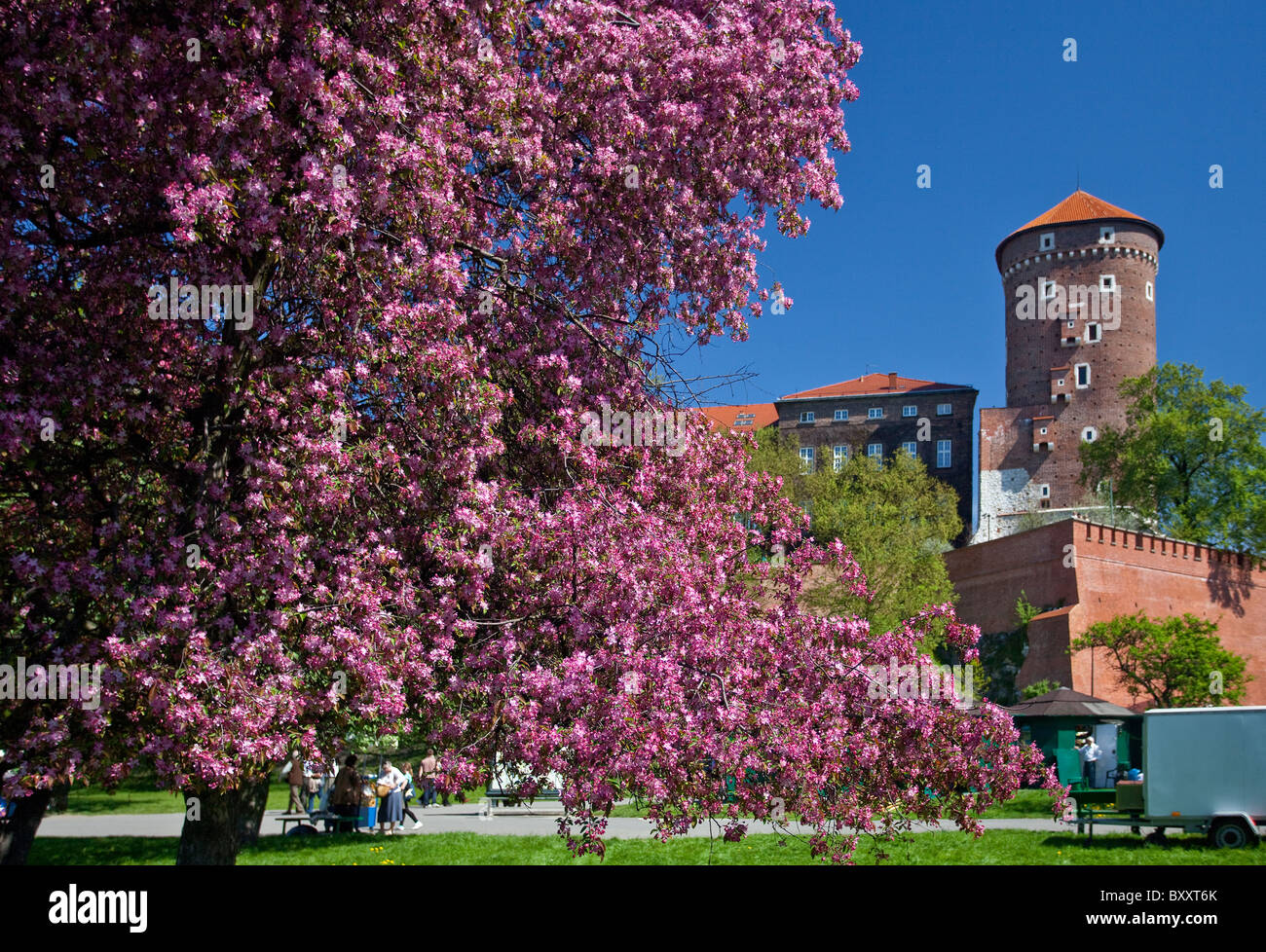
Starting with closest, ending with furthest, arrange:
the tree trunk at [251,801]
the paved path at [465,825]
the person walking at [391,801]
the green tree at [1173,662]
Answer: the tree trunk at [251,801], the paved path at [465,825], the person walking at [391,801], the green tree at [1173,662]

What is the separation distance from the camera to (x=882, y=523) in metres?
52.8

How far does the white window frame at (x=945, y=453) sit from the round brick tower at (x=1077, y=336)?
6364 mm

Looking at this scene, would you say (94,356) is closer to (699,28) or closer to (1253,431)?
(699,28)

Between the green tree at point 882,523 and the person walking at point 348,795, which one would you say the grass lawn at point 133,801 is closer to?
the person walking at point 348,795

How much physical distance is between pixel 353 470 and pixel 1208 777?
1546 cm

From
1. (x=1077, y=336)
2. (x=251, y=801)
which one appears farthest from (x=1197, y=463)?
(x=251, y=801)

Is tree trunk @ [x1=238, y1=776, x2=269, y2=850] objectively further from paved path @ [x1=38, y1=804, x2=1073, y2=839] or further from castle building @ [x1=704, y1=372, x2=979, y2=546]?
castle building @ [x1=704, y1=372, x2=979, y2=546]

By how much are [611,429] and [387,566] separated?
2.21m

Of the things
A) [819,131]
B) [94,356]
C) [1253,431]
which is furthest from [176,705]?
[1253,431]

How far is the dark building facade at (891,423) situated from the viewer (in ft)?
289

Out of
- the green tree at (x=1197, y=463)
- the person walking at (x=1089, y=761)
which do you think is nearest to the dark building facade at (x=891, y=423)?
the green tree at (x=1197, y=463)

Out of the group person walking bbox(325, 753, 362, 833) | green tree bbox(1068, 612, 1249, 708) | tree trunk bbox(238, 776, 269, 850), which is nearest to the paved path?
person walking bbox(325, 753, 362, 833)

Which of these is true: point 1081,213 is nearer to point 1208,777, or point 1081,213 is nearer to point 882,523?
point 882,523
